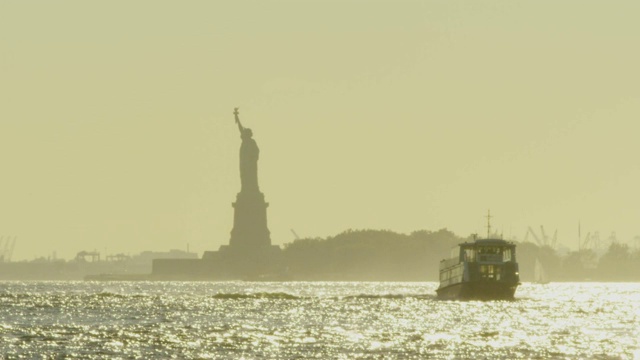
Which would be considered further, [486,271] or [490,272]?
[490,272]

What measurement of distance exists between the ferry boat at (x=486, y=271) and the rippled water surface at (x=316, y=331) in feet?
24.1

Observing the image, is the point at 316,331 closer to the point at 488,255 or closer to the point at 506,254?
the point at 488,255

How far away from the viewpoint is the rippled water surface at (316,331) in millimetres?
88125

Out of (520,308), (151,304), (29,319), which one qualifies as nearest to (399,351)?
(29,319)

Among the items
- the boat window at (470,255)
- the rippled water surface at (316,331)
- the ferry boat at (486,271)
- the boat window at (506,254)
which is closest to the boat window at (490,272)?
the ferry boat at (486,271)

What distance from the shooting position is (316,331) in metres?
109

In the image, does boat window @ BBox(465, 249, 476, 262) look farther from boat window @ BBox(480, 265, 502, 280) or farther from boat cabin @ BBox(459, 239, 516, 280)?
boat window @ BBox(480, 265, 502, 280)

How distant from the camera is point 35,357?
270ft

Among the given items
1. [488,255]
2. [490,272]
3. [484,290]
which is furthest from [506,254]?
[484,290]

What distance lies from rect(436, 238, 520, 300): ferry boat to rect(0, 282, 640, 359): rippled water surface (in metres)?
7.35

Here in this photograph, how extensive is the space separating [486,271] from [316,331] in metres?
65.4

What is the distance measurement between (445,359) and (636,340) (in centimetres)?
2234

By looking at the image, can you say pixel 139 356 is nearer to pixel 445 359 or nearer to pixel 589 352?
pixel 445 359

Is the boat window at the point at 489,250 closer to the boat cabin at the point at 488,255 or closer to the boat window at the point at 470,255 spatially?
the boat cabin at the point at 488,255
